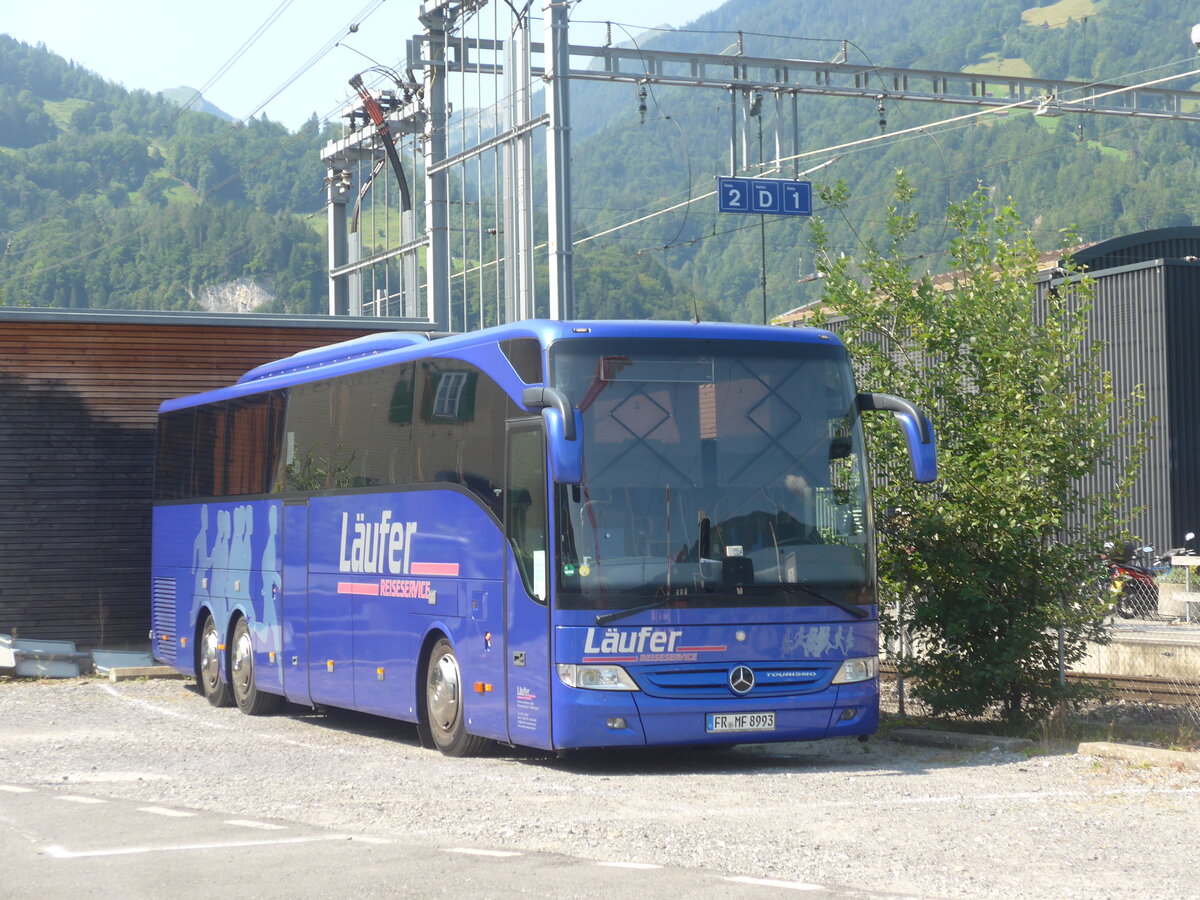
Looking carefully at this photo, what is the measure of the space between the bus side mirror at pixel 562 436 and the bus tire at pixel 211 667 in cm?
796

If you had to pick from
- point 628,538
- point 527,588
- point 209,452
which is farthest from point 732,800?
point 209,452

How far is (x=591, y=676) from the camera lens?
37.7ft

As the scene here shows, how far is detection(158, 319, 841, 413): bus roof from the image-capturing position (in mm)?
12000

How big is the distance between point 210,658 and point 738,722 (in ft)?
28.7

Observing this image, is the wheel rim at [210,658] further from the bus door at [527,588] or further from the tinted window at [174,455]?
the bus door at [527,588]

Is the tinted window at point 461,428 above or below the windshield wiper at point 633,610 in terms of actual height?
above

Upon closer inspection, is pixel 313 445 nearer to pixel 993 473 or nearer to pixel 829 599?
pixel 829 599

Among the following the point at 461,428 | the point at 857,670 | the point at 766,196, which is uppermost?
the point at 766,196

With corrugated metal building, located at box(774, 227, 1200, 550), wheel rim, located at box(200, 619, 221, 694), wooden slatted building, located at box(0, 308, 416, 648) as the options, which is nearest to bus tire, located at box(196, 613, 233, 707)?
wheel rim, located at box(200, 619, 221, 694)

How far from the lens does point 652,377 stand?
11.9 meters

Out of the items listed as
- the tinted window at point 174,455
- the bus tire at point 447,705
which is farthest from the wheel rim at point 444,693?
the tinted window at point 174,455

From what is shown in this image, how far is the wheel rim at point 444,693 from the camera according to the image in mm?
13031

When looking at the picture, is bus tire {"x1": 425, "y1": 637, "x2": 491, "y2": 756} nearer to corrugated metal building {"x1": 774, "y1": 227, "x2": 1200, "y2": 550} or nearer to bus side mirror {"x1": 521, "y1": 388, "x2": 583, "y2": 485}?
bus side mirror {"x1": 521, "y1": 388, "x2": 583, "y2": 485}

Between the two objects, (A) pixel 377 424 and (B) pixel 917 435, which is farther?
(A) pixel 377 424
